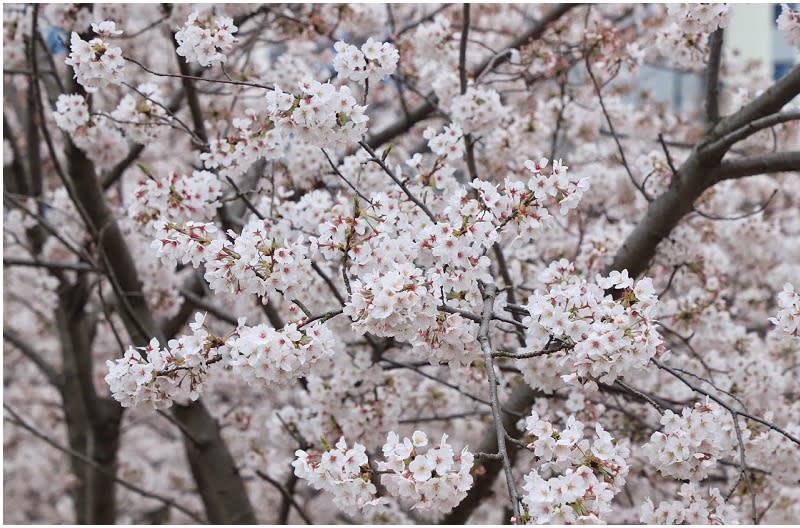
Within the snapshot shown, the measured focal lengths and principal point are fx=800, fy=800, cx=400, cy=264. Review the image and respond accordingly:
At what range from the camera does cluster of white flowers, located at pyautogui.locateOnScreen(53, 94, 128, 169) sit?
122 inches

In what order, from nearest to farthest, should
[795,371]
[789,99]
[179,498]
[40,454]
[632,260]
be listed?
[789,99] < [632,260] < [795,371] < [179,498] < [40,454]

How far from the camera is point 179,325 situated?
4.50m

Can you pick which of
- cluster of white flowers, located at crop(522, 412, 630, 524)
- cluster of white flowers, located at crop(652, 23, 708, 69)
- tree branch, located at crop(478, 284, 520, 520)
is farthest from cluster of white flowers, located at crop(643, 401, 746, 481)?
cluster of white flowers, located at crop(652, 23, 708, 69)

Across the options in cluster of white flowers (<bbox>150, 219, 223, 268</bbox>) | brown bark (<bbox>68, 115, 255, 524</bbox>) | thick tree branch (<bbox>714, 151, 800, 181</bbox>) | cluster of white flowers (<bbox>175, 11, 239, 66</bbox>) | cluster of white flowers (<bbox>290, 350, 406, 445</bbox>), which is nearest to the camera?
cluster of white flowers (<bbox>150, 219, 223, 268</bbox>)

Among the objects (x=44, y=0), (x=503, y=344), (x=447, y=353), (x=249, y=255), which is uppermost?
(x=44, y=0)

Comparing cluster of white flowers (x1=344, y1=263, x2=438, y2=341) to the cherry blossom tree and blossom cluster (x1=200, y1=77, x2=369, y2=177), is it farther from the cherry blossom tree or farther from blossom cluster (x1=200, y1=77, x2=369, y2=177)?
blossom cluster (x1=200, y1=77, x2=369, y2=177)

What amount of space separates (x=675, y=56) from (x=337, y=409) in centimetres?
202

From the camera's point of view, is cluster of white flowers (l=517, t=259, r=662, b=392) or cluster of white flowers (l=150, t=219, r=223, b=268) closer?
cluster of white flowers (l=517, t=259, r=662, b=392)

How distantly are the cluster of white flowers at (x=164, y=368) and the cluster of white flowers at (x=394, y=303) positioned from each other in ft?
1.28

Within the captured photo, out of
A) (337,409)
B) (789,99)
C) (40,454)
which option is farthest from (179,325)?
(40,454)

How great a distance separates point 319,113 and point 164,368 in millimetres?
795

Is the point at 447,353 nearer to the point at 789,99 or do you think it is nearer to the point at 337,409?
the point at 337,409

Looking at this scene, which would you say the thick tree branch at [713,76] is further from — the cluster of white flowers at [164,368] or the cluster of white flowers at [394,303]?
the cluster of white flowers at [164,368]

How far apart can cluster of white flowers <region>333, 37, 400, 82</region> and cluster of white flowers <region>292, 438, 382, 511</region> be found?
1.10 meters
